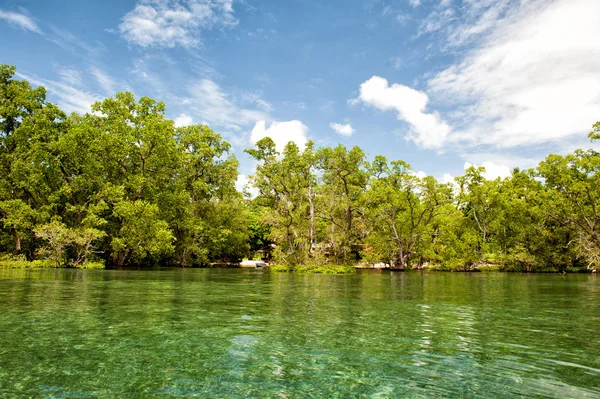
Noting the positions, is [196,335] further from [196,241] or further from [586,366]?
[196,241]

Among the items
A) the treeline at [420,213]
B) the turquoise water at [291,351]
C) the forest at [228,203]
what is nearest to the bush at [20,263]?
the forest at [228,203]

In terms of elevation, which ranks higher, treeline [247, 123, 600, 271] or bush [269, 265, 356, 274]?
treeline [247, 123, 600, 271]

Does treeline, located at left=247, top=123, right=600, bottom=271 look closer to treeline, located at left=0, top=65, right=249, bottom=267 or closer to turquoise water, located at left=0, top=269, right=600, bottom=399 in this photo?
treeline, located at left=0, top=65, right=249, bottom=267

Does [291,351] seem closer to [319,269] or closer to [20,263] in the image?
[319,269]

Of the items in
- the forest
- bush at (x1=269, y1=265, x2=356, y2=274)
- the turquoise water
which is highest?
the forest

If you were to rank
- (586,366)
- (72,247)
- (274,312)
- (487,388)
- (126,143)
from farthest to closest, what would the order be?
1. (126,143)
2. (72,247)
3. (274,312)
4. (586,366)
5. (487,388)

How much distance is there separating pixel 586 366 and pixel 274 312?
827 cm

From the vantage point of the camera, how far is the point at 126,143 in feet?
153

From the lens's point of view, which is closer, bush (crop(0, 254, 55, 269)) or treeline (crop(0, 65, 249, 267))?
bush (crop(0, 254, 55, 269))

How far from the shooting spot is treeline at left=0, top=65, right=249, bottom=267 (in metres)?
40.9

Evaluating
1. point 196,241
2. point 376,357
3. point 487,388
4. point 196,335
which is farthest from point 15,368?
point 196,241

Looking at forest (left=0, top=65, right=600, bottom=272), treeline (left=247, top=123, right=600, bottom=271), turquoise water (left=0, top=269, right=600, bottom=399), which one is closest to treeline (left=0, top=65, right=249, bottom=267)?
forest (left=0, top=65, right=600, bottom=272)

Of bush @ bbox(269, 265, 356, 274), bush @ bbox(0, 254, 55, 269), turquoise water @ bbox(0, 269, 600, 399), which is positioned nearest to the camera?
turquoise water @ bbox(0, 269, 600, 399)

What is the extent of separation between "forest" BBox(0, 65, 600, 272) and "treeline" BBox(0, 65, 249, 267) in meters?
0.18
